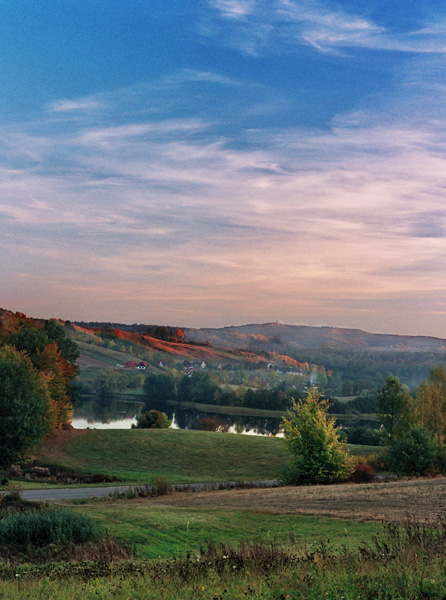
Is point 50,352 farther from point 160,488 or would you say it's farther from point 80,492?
point 160,488

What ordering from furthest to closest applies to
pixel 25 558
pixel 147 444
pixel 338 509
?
1. pixel 147 444
2. pixel 338 509
3. pixel 25 558

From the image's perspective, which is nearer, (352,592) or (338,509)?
(352,592)

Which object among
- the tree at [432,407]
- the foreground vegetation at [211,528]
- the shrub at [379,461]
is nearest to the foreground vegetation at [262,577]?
the foreground vegetation at [211,528]

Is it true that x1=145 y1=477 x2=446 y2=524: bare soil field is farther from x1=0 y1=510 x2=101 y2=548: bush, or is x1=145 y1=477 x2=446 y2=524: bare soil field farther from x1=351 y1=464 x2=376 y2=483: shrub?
x1=351 y1=464 x2=376 y2=483: shrub

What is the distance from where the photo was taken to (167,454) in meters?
45.3

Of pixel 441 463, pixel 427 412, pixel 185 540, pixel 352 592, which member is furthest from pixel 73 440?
pixel 352 592

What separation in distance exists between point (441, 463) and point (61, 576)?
37277mm

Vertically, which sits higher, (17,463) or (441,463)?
(441,463)

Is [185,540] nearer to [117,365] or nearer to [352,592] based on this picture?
[352,592]

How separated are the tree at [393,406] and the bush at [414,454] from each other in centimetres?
1684

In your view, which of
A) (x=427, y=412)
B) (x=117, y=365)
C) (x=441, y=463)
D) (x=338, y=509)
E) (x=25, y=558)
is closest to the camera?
(x=25, y=558)

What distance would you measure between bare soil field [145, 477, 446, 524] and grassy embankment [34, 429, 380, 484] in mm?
14860

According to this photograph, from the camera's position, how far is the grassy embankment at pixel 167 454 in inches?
1563

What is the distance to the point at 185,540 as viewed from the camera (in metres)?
12.8
